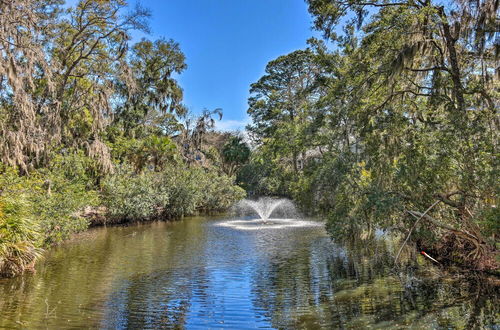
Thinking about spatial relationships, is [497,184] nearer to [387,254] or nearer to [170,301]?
[387,254]

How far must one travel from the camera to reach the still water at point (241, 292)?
6.47 metres

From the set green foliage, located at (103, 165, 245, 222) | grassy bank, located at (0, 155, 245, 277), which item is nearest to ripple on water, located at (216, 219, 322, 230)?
green foliage, located at (103, 165, 245, 222)

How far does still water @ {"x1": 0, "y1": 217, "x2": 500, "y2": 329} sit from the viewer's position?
647 centimetres

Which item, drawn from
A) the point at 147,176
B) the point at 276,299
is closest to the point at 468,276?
the point at 276,299

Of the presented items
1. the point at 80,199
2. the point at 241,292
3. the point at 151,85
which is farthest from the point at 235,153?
the point at 241,292

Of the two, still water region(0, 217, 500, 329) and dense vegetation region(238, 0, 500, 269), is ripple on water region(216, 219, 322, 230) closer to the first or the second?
still water region(0, 217, 500, 329)

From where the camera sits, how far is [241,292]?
27.8 feet

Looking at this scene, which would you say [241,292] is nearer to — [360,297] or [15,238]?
[360,297]

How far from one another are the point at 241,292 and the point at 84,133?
20.2 m

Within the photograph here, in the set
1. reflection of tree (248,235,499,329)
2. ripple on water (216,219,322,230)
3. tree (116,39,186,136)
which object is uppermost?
tree (116,39,186,136)

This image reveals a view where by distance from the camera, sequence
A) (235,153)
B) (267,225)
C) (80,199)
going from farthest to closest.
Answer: (235,153) → (267,225) → (80,199)

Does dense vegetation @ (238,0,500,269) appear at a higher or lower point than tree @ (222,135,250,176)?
lower

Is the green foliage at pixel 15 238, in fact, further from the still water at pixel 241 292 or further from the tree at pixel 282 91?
the tree at pixel 282 91

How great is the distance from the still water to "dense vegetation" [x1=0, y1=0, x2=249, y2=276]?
1763 mm
